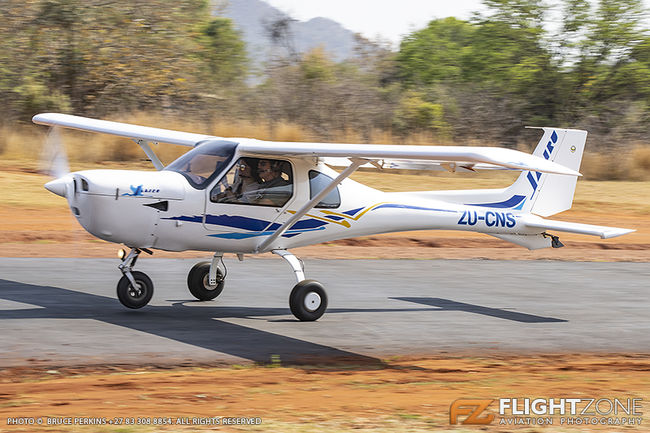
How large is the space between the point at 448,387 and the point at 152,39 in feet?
88.4

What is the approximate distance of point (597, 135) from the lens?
3547cm

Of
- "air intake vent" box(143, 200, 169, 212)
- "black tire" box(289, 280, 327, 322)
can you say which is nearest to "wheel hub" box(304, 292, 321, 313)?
"black tire" box(289, 280, 327, 322)

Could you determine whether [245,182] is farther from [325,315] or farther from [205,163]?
[325,315]

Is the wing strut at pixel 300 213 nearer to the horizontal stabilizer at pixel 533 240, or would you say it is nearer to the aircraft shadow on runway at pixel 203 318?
the aircraft shadow on runway at pixel 203 318

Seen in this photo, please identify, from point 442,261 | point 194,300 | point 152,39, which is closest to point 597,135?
point 152,39

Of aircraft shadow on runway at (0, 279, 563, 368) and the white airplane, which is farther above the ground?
the white airplane

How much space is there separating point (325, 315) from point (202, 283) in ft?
6.05

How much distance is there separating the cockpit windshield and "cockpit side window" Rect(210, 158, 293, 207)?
13cm

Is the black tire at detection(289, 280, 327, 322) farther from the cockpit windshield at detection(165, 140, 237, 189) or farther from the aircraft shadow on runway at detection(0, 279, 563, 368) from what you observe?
the cockpit windshield at detection(165, 140, 237, 189)

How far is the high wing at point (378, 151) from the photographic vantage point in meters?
8.67

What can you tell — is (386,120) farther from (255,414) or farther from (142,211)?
(255,414)

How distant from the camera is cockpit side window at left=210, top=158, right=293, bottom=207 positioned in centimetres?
1105

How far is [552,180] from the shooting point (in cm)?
1338

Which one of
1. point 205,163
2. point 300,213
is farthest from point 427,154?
point 205,163
